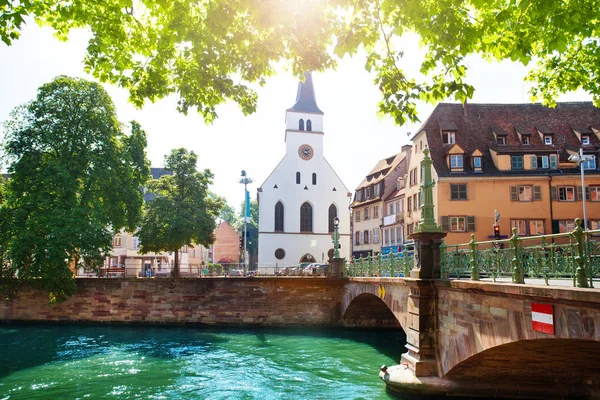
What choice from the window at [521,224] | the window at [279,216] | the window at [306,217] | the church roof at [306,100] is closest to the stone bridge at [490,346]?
the window at [521,224]

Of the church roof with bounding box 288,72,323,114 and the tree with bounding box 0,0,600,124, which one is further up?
the church roof with bounding box 288,72,323,114

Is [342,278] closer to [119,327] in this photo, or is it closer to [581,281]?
[119,327]

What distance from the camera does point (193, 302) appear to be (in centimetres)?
3186

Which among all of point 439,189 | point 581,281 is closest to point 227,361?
point 581,281

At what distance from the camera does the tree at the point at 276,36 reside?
686 centimetres

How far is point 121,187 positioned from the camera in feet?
103

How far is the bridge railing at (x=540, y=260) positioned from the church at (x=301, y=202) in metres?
42.0

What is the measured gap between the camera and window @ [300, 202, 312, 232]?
55.8 m

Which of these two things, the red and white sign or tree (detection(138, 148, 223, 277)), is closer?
the red and white sign

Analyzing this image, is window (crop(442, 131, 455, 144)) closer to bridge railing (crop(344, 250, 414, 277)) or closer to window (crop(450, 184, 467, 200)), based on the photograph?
window (crop(450, 184, 467, 200))

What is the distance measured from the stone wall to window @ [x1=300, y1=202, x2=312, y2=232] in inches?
955

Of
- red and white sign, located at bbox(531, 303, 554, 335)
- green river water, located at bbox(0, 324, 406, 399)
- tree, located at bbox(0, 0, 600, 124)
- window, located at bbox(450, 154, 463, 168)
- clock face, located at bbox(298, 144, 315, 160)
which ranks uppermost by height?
clock face, located at bbox(298, 144, 315, 160)

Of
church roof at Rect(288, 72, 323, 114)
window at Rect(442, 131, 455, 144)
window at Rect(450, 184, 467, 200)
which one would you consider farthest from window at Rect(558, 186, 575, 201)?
church roof at Rect(288, 72, 323, 114)

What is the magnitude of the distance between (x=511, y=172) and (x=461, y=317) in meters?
24.5
